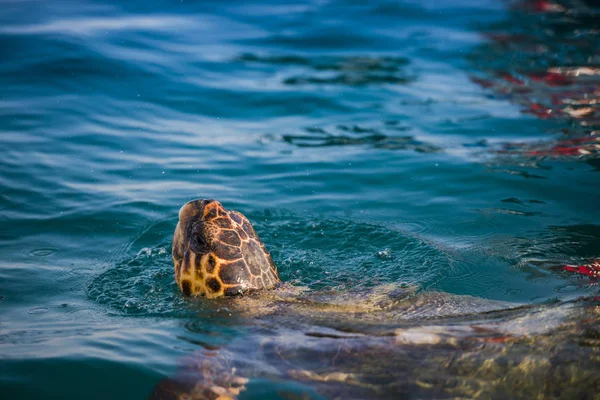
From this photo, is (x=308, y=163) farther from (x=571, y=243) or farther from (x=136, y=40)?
(x=136, y=40)

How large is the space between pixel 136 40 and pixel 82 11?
290cm

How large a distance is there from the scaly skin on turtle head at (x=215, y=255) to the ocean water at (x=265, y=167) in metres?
0.20

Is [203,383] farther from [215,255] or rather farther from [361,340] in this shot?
[215,255]

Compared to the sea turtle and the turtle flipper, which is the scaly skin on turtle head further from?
the turtle flipper

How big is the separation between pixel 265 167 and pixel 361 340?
4874 mm

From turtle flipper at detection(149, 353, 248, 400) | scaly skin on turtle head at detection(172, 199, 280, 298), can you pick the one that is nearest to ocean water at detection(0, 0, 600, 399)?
turtle flipper at detection(149, 353, 248, 400)

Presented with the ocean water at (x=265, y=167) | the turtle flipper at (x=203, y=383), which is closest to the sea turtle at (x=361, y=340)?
the turtle flipper at (x=203, y=383)

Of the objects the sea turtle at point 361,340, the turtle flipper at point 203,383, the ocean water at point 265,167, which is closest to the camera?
the sea turtle at point 361,340

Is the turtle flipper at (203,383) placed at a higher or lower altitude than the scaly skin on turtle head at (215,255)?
lower

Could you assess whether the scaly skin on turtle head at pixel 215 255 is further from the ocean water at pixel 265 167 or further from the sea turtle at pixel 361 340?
the ocean water at pixel 265 167

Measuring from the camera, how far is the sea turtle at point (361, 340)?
373 centimetres

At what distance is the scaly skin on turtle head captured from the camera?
496 centimetres

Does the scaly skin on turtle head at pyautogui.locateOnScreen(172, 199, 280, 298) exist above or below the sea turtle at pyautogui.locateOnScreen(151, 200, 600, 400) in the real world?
above

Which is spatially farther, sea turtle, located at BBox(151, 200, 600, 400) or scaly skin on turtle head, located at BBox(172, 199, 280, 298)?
scaly skin on turtle head, located at BBox(172, 199, 280, 298)
